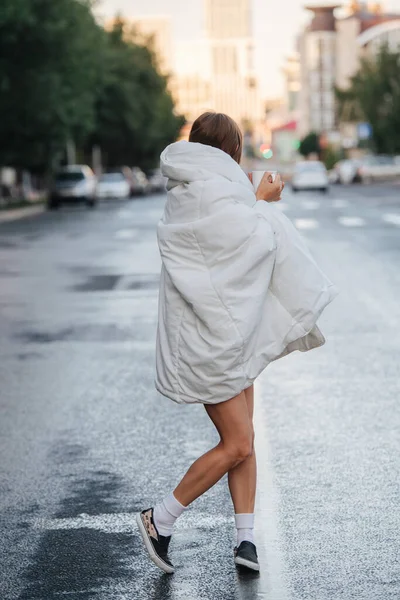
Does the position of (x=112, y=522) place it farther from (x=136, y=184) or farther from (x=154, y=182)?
(x=154, y=182)

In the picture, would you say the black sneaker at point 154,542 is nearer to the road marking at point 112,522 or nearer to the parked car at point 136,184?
the road marking at point 112,522

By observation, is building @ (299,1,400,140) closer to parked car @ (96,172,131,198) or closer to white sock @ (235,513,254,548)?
parked car @ (96,172,131,198)

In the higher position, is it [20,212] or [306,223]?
[306,223]

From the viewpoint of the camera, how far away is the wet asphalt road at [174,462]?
5.01m

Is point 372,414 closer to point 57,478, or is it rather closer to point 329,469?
point 329,469

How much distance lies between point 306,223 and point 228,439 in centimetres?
2669

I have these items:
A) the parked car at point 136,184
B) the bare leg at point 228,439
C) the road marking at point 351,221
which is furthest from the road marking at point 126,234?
the parked car at point 136,184

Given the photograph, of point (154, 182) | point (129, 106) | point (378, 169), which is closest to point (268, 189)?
point (378, 169)

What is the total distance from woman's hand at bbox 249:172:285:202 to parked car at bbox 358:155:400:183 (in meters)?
72.6

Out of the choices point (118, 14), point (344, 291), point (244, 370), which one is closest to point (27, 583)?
point (244, 370)

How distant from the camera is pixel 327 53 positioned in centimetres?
17312

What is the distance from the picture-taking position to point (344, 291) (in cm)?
1574

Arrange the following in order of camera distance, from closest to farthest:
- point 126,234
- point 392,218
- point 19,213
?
point 126,234
point 392,218
point 19,213

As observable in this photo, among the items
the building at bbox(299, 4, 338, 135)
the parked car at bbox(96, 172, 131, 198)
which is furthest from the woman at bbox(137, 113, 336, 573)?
the building at bbox(299, 4, 338, 135)
